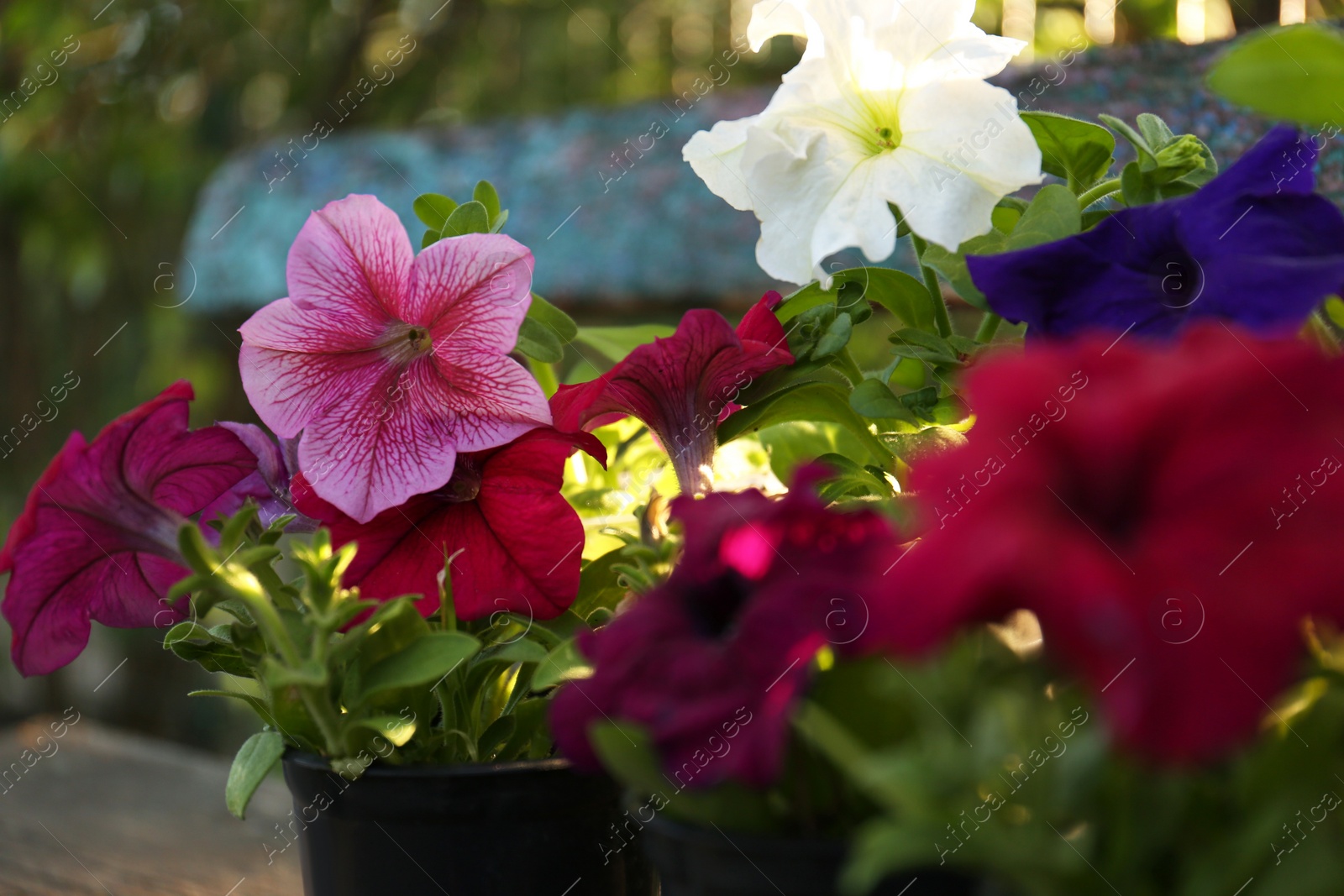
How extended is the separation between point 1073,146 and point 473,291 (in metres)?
0.22

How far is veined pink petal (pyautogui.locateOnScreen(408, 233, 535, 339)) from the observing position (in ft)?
1.23

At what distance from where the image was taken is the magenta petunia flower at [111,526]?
14.5 inches

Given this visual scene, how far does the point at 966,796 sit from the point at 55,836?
68cm

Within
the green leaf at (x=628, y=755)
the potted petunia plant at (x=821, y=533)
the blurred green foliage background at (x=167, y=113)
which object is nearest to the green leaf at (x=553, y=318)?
the potted petunia plant at (x=821, y=533)

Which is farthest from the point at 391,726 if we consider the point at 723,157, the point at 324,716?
the point at 723,157

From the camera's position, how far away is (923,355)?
1.17ft

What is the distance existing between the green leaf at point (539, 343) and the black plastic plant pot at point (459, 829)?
5.8 inches

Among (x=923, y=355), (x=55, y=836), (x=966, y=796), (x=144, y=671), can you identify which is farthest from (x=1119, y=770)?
(x=144, y=671)

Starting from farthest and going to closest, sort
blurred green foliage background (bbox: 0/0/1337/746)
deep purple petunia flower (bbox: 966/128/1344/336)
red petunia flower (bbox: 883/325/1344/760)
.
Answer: blurred green foliage background (bbox: 0/0/1337/746)
deep purple petunia flower (bbox: 966/128/1344/336)
red petunia flower (bbox: 883/325/1344/760)

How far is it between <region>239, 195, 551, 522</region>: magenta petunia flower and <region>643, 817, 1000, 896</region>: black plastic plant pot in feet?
0.53

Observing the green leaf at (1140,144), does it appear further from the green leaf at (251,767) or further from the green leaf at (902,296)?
the green leaf at (251,767)

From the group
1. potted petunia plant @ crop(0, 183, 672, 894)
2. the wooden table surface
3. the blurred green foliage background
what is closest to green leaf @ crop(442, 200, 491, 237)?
potted petunia plant @ crop(0, 183, 672, 894)

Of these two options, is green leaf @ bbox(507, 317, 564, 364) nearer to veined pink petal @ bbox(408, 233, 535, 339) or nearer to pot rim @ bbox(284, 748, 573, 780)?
veined pink petal @ bbox(408, 233, 535, 339)

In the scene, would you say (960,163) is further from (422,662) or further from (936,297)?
(422,662)
